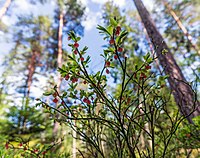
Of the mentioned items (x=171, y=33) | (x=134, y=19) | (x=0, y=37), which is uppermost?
(x=134, y=19)

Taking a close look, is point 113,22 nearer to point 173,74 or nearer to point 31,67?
point 173,74

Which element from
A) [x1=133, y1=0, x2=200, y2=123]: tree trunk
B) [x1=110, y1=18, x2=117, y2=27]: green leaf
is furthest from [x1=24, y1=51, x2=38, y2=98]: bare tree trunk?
[x1=110, y1=18, x2=117, y2=27]: green leaf

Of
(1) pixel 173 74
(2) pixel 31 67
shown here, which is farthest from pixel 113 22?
(2) pixel 31 67

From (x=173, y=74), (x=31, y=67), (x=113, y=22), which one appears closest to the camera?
(x=113, y=22)

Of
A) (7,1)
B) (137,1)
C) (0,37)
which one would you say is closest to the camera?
(137,1)

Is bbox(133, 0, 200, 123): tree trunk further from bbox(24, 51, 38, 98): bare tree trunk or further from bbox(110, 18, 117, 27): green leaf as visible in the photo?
bbox(24, 51, 38, 98): bare tree trunk

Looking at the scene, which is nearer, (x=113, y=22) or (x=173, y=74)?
(x=113, y=22)

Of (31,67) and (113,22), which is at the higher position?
(31,67)

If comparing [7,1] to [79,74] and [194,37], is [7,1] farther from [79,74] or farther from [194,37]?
[194,37]

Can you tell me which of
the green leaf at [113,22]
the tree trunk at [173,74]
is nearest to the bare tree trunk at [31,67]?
the tree trunk at [173,74]

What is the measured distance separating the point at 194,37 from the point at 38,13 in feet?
Result: 36.5

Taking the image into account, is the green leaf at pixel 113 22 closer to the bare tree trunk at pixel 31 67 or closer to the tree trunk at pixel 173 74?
the tree trunk at pixel 173 74

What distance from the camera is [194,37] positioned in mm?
11227

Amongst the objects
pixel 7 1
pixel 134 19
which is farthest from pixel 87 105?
pixel 134 19
